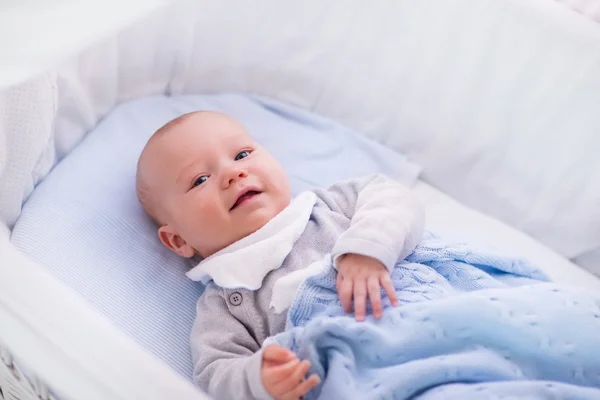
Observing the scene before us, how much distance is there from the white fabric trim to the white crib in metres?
0.23

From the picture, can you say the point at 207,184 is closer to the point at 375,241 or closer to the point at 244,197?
the point at 244,197

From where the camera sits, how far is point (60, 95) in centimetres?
114

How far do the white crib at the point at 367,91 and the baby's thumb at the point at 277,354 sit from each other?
133 millimetres

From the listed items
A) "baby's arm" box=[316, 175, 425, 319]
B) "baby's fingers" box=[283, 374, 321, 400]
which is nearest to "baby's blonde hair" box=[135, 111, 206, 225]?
"baby's arm" box=[316, 175, 425, 319]

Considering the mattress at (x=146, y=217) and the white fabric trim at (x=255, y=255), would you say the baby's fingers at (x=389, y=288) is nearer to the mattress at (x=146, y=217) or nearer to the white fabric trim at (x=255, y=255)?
the white fabric trim at (x=255, y=255)

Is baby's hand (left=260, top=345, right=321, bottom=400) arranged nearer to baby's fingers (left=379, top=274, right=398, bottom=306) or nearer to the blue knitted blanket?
the blue knitted blanket

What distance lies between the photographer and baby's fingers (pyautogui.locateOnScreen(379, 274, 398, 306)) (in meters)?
0.90

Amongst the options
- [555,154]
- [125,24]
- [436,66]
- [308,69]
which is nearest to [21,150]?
[125,24]

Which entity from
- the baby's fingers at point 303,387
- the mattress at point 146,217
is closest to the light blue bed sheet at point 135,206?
the mattress at point 146,217

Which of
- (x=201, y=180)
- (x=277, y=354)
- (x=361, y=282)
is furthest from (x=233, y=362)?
(x=201, y=180)

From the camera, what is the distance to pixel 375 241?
93 centimetres

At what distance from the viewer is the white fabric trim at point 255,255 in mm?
998

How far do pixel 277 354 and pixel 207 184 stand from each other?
0.32 meters

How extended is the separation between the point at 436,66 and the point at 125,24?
24.7 inches
